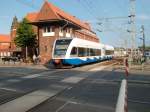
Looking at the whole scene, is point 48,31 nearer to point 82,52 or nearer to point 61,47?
point 82,52

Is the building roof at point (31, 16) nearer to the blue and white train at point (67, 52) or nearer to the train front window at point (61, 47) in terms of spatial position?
the blue and white train at point (67, 52)

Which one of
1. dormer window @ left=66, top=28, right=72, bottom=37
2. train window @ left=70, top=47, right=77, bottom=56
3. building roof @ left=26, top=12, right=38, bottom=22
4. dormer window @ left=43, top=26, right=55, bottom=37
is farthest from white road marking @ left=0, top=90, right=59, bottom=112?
building roof @ left=26, top=12, right=38, bottom=22

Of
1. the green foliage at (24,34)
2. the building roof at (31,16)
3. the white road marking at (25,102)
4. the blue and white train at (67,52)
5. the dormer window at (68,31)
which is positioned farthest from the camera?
the building roof at (31,16)

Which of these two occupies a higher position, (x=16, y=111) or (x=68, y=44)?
(x=68, y=44)

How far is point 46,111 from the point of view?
421 inches

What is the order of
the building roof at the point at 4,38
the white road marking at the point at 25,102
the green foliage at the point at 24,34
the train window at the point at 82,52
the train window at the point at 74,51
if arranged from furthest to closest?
the building roof at the point at 4,38 < the green foliage at the point at 24,34 < the train window at the point at 82,52 < the train window at the point at 74,51 < the white road marking at the point at 25,102

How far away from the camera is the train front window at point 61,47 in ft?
123

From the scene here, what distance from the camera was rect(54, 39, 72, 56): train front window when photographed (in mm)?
37438

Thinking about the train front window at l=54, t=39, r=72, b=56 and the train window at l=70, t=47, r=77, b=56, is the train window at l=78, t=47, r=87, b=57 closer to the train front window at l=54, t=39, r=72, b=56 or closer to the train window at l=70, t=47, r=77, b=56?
the train window at l=70, t=47, r=77, b=56

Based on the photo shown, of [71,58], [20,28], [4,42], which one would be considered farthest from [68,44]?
[4,42]

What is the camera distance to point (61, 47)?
A: 1484 inches

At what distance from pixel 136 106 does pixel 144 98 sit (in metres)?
2.24

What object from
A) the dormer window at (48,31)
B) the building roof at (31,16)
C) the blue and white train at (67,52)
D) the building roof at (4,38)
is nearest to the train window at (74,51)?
the blue and white train at (67,52)

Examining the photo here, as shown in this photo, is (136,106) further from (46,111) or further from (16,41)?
(16,41)
